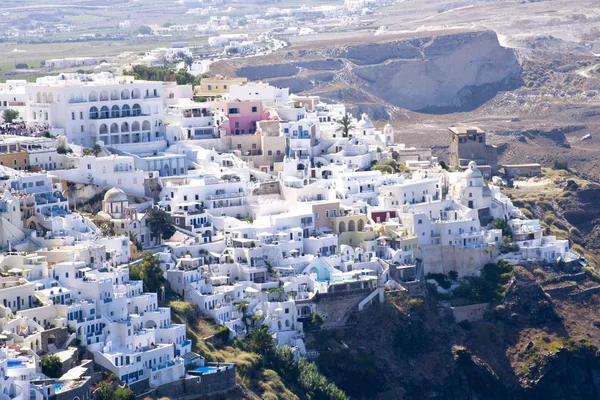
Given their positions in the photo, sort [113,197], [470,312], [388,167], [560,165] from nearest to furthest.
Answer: [113,197] < [470,312] < [388,167] < [560,165]

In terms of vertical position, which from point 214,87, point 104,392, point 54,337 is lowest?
point 104,392

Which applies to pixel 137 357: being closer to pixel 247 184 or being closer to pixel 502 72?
pixel 247 184

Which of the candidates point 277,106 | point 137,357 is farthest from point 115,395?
point 277,106

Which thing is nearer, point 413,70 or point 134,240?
point 134,240

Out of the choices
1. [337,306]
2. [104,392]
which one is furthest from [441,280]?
[104,392]

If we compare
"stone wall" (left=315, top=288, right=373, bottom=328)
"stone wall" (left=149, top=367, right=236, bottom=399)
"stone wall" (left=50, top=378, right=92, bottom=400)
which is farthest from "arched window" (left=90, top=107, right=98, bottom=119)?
"stone wall" (left=50, top=378, right=92, bottom=400)

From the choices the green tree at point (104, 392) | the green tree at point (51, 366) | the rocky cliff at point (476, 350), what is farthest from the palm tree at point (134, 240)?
the green tree at point (104, 392)

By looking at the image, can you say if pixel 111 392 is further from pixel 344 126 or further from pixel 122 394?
pixel 344 126
